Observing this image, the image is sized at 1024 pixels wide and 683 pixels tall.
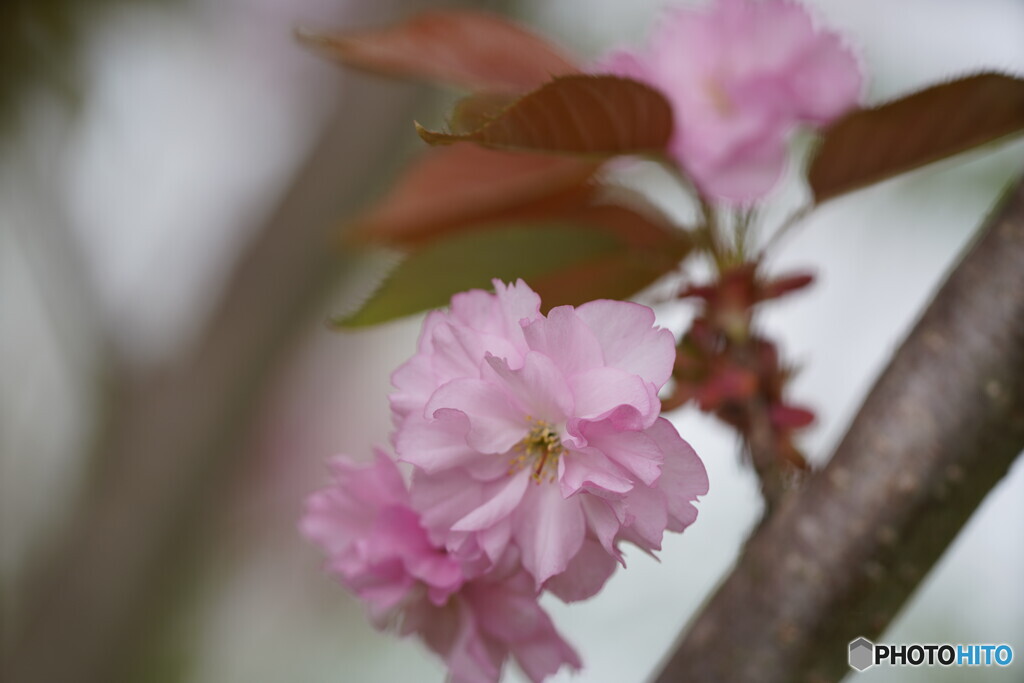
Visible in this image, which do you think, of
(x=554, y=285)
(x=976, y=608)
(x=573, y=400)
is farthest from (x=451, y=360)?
(x=976, y=608)

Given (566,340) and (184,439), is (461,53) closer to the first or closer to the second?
(566,340)

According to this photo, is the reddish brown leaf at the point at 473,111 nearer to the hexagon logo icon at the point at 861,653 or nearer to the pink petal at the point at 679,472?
the pink petal at the point at 679,472

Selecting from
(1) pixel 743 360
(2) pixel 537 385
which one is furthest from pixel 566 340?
(1) pixel 743 360

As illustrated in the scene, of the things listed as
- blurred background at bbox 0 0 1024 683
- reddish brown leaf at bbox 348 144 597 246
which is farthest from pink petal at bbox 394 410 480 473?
blurred background at bbox 0 0 1024 683

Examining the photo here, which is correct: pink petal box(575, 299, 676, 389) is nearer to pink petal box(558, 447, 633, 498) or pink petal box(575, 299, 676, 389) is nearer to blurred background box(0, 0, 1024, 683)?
pink petal box(558, 447, 633, 498)

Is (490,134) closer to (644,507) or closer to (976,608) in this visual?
(644,507)

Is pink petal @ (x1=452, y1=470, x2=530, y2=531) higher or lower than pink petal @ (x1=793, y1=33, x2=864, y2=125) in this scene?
lower
